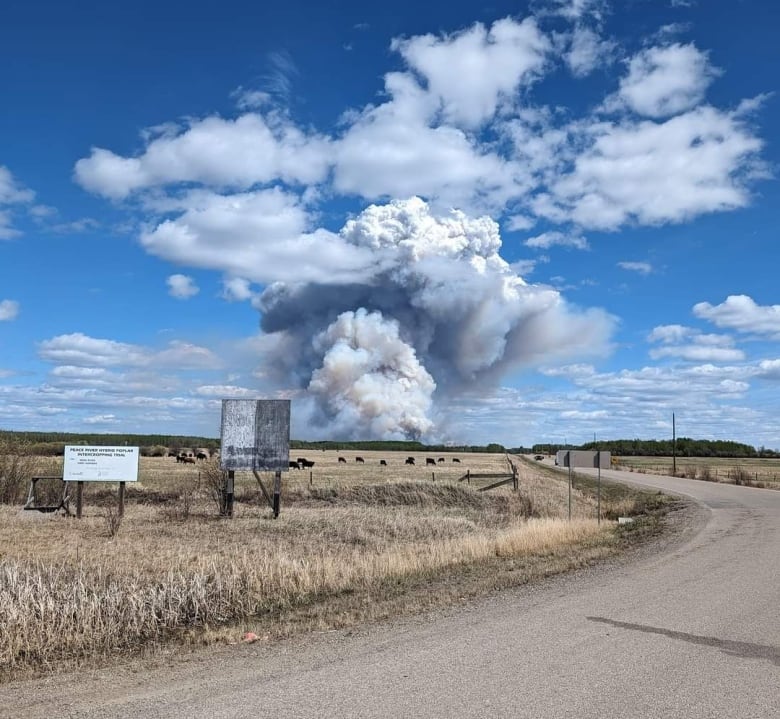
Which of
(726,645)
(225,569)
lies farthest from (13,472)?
(726,645)

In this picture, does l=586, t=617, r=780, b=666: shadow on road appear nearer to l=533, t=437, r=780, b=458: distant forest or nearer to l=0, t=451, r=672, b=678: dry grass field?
l=0, t=451, r=672, b=678: dry grass field

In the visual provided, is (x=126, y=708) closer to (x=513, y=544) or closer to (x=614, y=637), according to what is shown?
(x=614, y=637)

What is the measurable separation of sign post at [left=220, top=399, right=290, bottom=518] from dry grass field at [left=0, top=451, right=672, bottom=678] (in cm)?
180

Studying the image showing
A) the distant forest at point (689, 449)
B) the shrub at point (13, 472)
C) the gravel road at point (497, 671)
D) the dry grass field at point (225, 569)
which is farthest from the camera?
the distant forest at point (689, 449)

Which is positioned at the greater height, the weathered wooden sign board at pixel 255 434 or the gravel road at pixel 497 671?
the weathered wooden sign board at pixel 255 434

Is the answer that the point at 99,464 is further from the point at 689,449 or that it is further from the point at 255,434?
Answer: the point at 689,449

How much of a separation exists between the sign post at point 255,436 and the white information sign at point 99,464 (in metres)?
3.00

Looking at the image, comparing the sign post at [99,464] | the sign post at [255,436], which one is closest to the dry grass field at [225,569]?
the sign post at [99,464]

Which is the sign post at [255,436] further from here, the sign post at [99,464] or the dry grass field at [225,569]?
the sign post at [99,464]

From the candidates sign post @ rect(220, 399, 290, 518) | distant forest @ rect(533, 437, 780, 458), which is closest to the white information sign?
sign post @ rect(220, 399, 290, 518)

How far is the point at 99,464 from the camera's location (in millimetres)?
23984

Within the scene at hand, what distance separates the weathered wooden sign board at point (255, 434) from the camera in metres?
25.6

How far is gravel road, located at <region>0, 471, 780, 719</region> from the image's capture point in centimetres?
607

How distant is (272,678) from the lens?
7.00 m
